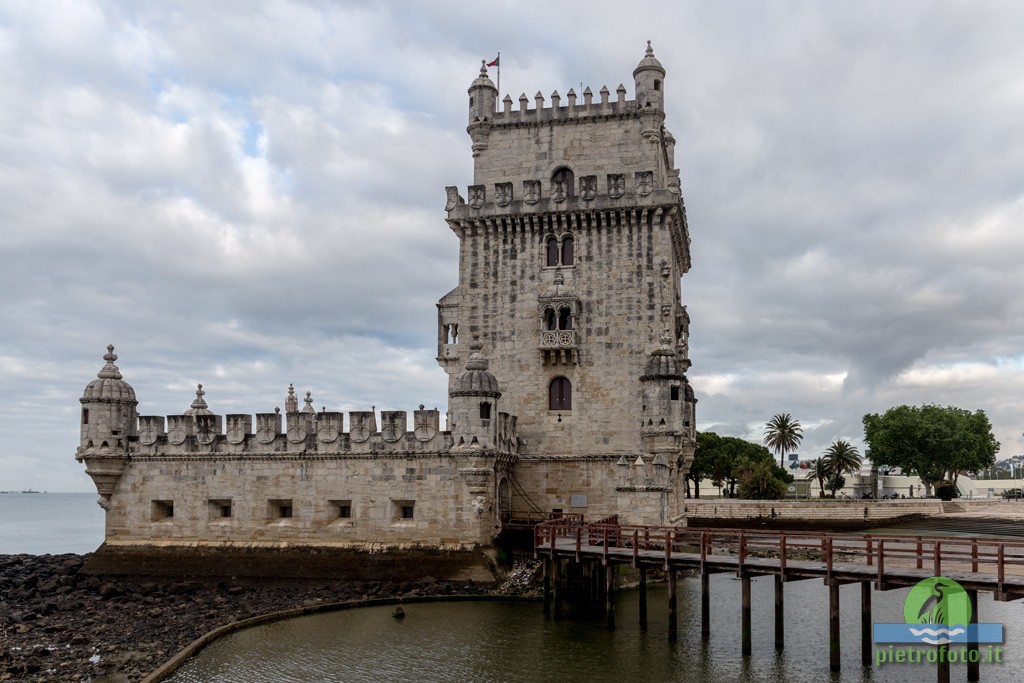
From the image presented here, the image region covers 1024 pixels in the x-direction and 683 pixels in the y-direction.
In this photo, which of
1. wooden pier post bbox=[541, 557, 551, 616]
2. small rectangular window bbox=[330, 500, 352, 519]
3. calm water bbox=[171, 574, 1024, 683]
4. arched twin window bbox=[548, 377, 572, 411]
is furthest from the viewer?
arched twin window bbox=[548, 377, 572, 411]

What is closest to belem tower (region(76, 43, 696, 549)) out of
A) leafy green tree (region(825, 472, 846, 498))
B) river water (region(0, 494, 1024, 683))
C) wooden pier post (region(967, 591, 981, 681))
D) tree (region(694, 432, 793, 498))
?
river water (region(0, 494, 1024, 683))

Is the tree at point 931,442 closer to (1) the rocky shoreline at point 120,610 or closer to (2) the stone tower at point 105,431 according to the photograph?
(1) the rocky shoreline at point 120,610

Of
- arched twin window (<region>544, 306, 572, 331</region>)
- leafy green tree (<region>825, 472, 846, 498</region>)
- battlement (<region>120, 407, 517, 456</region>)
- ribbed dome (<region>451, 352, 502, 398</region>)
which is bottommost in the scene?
leafy green tree (<region>825, 472, 846, 498</region>)

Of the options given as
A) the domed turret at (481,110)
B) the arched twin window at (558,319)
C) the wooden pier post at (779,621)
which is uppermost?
the domed turret at (481,110)

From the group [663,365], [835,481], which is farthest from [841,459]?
[663,365]

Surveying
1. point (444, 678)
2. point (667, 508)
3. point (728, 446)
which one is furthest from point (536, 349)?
point (728, 446)

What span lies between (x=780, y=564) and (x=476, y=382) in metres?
13.7

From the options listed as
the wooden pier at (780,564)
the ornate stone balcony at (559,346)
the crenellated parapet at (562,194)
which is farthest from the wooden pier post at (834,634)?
the crenellated parapet at (562,194)

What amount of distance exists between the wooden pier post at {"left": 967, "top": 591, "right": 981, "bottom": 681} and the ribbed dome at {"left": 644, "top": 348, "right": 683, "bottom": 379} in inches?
630

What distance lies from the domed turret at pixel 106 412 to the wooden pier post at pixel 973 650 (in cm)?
3061

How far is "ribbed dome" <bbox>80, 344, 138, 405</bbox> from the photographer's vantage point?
120ft

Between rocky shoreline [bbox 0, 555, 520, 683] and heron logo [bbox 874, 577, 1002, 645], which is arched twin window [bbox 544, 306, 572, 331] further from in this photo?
heron logo [bbox 874, 577, 1002, 645]

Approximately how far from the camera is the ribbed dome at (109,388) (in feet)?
120

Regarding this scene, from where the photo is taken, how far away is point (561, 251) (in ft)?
127
